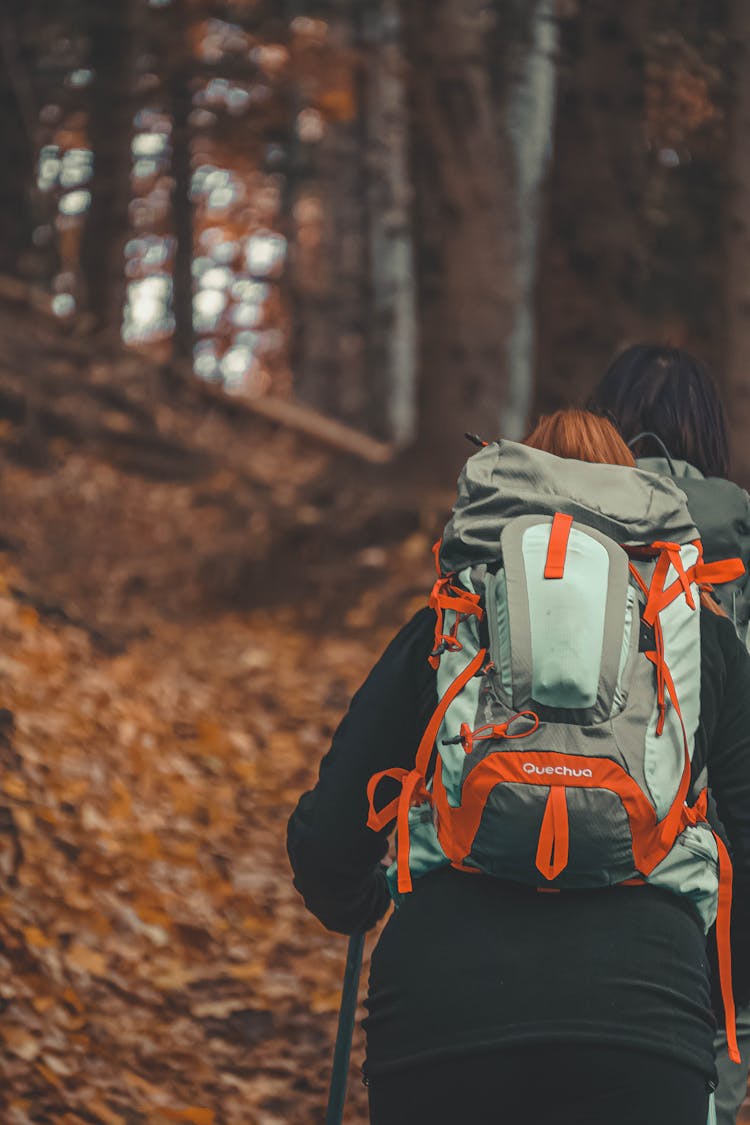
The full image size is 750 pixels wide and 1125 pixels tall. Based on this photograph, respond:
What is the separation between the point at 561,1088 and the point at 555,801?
42 centimetres

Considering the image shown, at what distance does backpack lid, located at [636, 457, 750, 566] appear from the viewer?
8.55 feet

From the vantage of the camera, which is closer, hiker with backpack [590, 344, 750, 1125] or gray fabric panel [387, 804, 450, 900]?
gray fabric panel [387, 804, 450, 900]

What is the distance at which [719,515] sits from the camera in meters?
2.63

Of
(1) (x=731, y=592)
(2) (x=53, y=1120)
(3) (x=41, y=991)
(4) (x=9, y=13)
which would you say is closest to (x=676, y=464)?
(1) (x=731, y=592)

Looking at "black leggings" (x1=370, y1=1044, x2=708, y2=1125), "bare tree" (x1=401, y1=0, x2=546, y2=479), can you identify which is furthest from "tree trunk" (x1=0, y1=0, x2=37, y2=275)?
"black leggings" (x1=370, y1=1044, x2=708, y2=1125)

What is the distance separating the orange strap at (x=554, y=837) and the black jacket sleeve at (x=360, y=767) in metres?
0.33

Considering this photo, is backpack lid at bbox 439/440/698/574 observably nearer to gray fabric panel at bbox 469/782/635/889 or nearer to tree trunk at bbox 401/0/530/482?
gray fabric panel at bbox 469/782/635/889

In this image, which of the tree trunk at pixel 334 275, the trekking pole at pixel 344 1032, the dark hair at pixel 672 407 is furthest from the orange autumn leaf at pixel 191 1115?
the tree trunk at pixel 334 275

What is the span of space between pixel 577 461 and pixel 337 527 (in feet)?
25.3

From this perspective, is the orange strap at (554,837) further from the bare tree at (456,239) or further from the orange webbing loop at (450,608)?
the bare tree at (456,239)

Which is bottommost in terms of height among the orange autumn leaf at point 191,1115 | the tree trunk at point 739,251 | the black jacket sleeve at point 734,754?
the orange autumn leaf at point 191,1115

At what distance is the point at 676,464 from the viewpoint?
→ 2865 millimetres

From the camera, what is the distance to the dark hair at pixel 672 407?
119 inches

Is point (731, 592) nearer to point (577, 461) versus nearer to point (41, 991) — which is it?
point (577, 461)
